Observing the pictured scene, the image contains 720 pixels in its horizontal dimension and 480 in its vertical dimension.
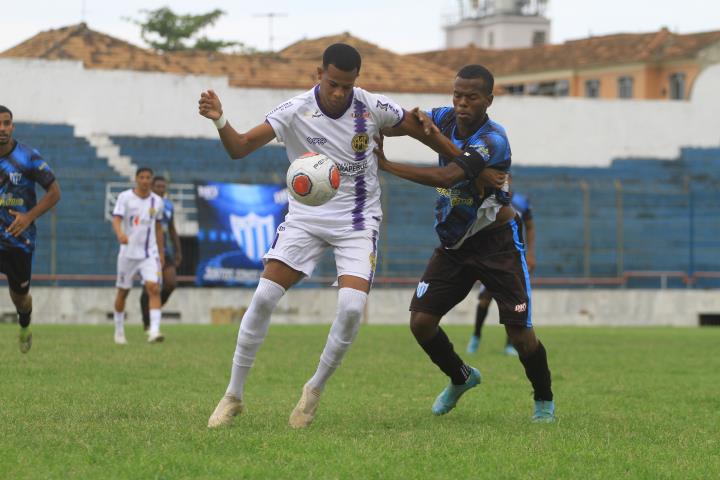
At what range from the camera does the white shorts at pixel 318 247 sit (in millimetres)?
8031

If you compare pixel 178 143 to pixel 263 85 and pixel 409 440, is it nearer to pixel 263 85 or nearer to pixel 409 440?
pixel 263 85

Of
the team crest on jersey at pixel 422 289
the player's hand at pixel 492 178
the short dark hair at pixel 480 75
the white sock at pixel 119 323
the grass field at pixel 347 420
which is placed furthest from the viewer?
the white sock at pixel 119 323

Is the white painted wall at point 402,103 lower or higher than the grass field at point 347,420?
higher

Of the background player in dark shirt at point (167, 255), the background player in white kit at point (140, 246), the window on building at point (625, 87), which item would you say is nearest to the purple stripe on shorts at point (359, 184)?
the background player in white kit at point (140, 246)

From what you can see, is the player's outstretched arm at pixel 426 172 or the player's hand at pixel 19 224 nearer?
the player's outstretched arm at pixel 426 172

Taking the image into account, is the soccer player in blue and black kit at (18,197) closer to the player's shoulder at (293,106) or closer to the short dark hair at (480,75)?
the player's shoulder at (293,106)

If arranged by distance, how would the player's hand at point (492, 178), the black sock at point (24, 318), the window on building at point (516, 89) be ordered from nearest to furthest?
1. the player's hand at point (492, 178)
2. the black sock at point (24, 318)
3. the window on building at point (516, 89)

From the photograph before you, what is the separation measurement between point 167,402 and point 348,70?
3118 millimetres

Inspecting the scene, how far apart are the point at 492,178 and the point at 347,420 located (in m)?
1.86

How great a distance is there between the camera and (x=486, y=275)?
8688 mm

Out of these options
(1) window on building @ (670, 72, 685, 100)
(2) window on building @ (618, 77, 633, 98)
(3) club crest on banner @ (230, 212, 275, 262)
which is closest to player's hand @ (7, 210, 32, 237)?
(3) club crest on banner @ (230, 212, 275, 262)

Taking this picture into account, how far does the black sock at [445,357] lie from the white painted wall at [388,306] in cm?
2005

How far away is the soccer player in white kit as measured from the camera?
7.97 metres

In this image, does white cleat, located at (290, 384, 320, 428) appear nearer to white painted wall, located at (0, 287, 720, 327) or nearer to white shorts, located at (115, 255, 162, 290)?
white shorts, located at (115, 255, 162, 290)
